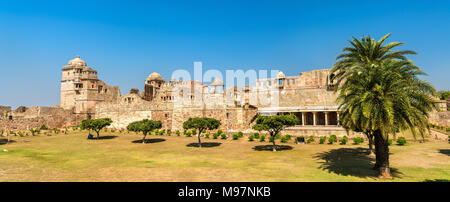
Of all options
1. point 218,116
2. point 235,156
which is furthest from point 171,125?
point 235,156

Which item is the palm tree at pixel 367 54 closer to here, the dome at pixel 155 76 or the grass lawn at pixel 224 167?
the grass lawn at pixel 224 167

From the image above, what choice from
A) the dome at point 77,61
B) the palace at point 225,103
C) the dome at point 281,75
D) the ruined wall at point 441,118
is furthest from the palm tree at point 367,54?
the dome at point 77,61

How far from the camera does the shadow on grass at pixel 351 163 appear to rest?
15.9 metres

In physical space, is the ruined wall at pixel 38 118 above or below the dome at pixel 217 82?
below

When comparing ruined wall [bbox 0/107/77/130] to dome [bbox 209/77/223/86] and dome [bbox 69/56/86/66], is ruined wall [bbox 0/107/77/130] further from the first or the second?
dome [bbox 209/77/223/86]

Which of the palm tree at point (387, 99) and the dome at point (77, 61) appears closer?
the palm tree at point (387, 99)

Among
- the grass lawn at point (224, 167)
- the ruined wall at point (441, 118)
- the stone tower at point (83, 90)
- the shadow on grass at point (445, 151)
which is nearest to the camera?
the grass lawn at point (224, 167)

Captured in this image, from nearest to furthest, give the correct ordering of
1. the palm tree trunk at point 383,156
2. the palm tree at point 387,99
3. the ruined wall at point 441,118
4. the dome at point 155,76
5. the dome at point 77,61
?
the palm tree at point 387,99
the palm tree trunk at point 383,156
the ruined wall at point 441,118
the dome at point 77,61
the dome at point 155,76

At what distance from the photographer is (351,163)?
754 inches

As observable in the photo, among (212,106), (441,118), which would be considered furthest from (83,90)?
(441,118)

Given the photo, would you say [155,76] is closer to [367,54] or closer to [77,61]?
[77,61]

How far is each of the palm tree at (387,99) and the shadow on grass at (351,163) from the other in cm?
143

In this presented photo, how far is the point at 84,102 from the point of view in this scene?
58.1m

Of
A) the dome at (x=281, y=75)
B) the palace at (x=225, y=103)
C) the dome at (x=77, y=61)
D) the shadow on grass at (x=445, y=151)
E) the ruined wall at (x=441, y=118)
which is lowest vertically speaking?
the shadow on grass at (x=445, y=151)
